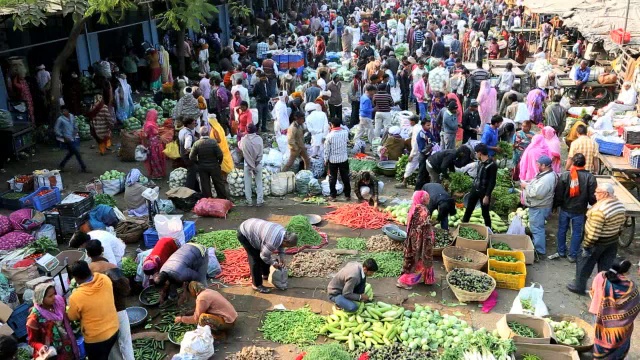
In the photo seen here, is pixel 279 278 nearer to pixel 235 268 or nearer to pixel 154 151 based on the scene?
pixel 235 268

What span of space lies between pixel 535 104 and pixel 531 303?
722 centimetres

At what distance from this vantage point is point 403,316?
712 centimetres

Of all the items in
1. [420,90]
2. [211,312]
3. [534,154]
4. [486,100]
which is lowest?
[211,312]

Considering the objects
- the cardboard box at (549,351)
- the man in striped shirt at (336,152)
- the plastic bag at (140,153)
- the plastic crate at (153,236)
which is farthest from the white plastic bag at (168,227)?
the cardboard box at (549,351)

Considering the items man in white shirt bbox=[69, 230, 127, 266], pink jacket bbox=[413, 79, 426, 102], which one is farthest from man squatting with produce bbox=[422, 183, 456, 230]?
pink jacket bbox=[413, 79, 426, 102]

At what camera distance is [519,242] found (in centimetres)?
866

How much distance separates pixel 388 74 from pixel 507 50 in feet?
31.8

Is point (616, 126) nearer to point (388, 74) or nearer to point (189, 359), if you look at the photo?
point (388, 74)

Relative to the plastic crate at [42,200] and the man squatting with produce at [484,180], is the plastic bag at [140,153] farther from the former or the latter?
the man squatting with produce at [484,180]

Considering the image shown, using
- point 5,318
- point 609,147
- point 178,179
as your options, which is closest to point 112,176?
point 178,179

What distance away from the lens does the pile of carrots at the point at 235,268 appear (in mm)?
8180

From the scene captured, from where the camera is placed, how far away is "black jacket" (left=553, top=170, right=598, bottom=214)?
8086 mm

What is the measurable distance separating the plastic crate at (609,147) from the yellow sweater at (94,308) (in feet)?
30.0

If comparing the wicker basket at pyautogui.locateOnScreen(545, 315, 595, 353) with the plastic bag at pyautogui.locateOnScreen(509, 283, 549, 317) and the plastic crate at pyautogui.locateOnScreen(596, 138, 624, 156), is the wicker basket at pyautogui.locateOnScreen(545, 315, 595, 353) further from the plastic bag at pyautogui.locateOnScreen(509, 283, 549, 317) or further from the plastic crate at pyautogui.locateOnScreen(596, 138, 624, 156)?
the plastic crate at pyautogui.locateOnScreen(596, 138, 624, 156)
